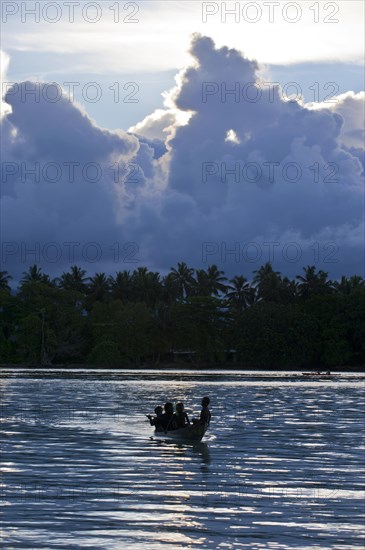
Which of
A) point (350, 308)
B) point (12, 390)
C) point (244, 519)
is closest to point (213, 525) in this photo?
point (244, 519)

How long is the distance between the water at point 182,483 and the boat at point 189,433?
1.67 feet

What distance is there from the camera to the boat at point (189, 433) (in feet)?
144

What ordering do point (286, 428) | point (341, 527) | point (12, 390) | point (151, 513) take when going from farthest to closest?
point (12, 390) < point (286, 428) < point (151, 513) < point (341, 527)

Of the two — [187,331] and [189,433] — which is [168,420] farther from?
[187,331]

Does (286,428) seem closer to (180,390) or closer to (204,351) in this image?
(180,390)

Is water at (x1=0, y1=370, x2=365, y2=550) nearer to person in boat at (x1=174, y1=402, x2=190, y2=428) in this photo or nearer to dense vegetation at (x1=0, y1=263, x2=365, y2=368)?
person in boat at (x1=174, y1=402, x2=190, y2=428)

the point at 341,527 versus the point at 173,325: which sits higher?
the point at 173,325

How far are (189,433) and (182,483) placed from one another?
12.6 m

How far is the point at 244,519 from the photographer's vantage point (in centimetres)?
2508

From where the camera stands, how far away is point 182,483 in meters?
31.7

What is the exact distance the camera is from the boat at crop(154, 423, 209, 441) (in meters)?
43.8

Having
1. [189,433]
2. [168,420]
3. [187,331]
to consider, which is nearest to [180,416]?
[168,420]

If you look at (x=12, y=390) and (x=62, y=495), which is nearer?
(x=62, y=495)

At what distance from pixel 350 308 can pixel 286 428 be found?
397 ft
